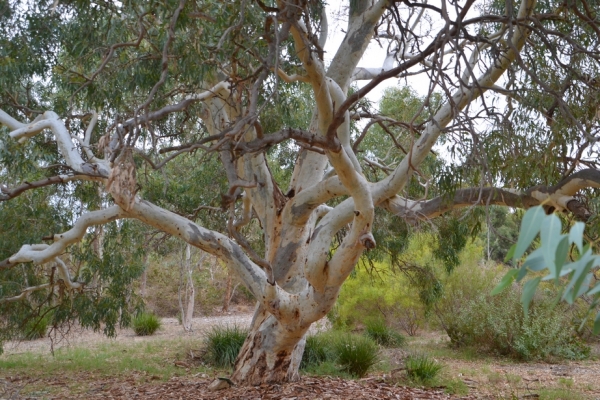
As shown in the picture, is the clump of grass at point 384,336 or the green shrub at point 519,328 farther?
the clump of grass at point 384,336

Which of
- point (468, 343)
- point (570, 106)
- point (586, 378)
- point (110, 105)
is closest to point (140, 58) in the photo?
point (110, 105)

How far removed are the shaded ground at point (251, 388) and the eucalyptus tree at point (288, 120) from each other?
76cm

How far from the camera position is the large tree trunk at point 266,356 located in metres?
8.21

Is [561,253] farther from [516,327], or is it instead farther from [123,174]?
[516,327]

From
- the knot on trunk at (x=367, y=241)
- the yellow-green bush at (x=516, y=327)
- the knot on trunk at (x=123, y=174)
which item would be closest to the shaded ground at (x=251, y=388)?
the yellow-green bush at (x=516, y=327)

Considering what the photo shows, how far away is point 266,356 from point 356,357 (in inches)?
101

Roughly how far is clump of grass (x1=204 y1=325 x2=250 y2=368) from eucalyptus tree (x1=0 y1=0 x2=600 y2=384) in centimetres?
304

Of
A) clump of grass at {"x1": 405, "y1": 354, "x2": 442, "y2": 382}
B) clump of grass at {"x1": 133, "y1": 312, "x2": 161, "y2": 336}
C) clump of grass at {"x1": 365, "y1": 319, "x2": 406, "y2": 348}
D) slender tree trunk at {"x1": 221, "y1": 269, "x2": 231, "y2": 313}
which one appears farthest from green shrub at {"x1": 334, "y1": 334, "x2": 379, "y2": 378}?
slender tree trunk at {"x1": 221, "y1": 269, "x2": 231, "y2": 313}

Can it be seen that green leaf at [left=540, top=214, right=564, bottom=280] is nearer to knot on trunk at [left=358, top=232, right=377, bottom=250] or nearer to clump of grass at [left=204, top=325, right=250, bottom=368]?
knot on trunk at [left=358, top=232, right=377, bottom=250]

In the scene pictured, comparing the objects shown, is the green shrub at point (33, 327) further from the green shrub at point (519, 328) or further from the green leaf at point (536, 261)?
the green leaf at point (536, 261)

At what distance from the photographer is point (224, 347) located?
11688 mm

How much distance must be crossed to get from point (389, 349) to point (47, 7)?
31.1 feet

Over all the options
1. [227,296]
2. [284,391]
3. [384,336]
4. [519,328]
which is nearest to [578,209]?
[284,391]

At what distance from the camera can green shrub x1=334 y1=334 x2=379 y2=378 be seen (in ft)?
34.1
